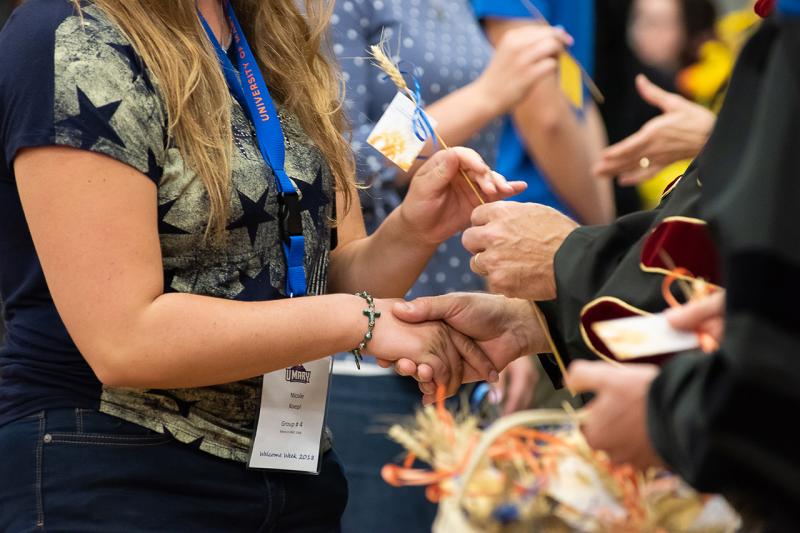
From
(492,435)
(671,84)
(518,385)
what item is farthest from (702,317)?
(671,84)

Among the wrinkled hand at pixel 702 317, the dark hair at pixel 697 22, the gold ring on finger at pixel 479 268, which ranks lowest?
the dark hair at pixel 697 22

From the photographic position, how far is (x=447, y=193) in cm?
193

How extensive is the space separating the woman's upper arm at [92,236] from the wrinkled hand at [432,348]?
0.39 metres

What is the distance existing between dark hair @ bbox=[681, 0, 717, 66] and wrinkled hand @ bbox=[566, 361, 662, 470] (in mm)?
3742

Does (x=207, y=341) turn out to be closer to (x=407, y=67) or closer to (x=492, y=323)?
(x=492, y=323)

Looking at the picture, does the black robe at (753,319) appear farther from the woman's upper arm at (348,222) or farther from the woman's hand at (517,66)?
the woman's hand at (517,66)

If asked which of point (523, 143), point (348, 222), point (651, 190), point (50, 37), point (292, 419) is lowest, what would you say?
point (651, 190)

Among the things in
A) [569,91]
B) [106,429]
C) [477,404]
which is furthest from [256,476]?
[569,91]

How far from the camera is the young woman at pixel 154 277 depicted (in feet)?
4.72

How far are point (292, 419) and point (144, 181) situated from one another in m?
0.46

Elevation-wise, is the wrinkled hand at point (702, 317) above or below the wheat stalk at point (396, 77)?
above

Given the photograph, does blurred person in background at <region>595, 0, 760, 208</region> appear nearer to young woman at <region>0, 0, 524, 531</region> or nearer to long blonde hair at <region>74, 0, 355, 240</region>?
long blonde hair at <region>74, 0, 355, 240</region>

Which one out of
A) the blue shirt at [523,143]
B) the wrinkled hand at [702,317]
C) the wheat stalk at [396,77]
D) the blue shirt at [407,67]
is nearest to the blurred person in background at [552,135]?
the blue shirt at [523,143]

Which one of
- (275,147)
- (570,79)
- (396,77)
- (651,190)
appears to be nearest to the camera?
(275,147)
